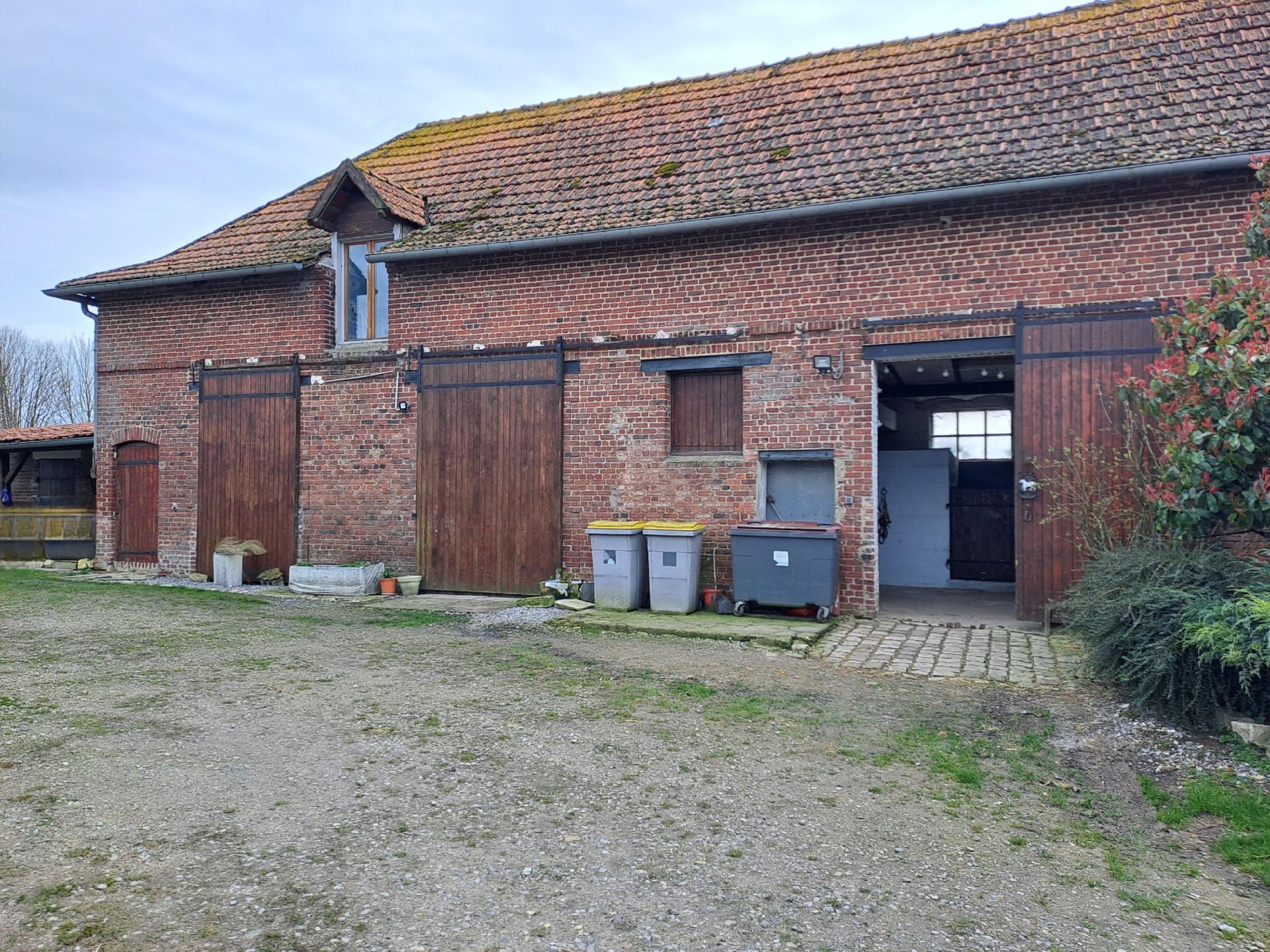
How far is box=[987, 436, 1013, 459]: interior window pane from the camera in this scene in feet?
43.6

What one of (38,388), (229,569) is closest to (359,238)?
(229,569)

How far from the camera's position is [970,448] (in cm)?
1362

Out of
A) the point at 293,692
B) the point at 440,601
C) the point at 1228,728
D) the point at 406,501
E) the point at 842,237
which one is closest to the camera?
the point at 1228,728

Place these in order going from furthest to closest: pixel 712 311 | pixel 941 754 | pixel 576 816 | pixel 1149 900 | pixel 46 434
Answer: pixel 46 434 → pixel 712 311 → pixel 941 754 → pixel 576 816 → pixel 1149 900

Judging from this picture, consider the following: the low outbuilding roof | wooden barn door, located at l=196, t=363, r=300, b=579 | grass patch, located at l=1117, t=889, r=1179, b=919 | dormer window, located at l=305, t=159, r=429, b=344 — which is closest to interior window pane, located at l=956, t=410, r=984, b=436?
dormer window, located at l=305, t=159, r=429, b=344

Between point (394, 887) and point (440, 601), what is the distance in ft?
24.5

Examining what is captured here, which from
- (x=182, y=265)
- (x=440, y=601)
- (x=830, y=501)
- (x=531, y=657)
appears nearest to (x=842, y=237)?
(x=830, y=501)

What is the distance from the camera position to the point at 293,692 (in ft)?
19.6

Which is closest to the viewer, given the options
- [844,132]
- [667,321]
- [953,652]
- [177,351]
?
[953,652]

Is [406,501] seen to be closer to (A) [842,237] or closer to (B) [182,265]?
(B) [182,265]

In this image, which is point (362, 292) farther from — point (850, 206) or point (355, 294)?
point (850, 206)

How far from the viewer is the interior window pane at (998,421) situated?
43.7 feet

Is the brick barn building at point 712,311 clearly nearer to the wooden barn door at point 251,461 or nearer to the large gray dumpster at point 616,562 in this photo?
the wooden barn door at point 251,461

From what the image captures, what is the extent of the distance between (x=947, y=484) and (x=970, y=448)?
103cm
